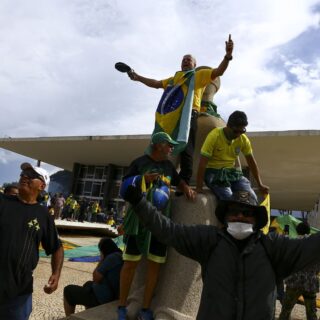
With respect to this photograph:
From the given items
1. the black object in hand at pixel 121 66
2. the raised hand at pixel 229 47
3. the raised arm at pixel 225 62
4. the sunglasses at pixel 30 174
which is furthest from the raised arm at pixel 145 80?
the sunglasses at pixel 30 174

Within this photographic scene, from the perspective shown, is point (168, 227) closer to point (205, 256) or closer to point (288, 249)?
point (205, 256)

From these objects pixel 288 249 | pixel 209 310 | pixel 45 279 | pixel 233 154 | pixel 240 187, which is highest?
pixel 233 154

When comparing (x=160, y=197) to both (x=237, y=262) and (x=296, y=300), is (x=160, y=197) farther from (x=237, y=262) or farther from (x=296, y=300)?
(x=296, y=300)

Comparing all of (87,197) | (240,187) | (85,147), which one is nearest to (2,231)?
(240,187)

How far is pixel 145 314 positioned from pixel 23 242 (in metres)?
1.43

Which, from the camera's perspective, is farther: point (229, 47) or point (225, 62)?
point (225, 62)

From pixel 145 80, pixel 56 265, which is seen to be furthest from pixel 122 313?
pixel 145 80

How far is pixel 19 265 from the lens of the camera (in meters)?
2.25

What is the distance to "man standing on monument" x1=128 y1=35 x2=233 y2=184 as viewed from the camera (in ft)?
12.3

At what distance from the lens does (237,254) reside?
1.85m

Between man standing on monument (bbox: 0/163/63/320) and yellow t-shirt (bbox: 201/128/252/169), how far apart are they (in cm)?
171

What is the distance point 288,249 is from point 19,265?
1716mm

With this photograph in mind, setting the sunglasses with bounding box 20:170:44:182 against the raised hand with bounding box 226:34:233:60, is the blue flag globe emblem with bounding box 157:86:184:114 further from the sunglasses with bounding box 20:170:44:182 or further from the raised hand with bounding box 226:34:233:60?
the sunglasses with bounding box 20:170:44:182

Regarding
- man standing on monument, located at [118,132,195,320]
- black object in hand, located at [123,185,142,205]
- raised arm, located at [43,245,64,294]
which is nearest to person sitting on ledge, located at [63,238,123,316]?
man standing on monument, located at [118,132,195,320]
